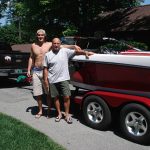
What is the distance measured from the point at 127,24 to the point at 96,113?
2086 cm

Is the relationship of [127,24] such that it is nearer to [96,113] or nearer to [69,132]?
[96,113]

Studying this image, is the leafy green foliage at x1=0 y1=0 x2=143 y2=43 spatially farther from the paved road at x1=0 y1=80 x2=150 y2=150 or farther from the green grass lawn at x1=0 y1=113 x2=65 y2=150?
the green grass lawn at x1=0 y1=113 x2=65 y2=150

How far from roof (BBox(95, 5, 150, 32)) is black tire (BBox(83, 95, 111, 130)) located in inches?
722

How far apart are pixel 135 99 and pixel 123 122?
0.47 metres

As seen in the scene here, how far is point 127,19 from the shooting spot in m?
28.3

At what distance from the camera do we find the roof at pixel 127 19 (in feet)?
84.5

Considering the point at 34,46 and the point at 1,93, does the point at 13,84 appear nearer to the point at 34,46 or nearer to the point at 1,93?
the point at 1,93

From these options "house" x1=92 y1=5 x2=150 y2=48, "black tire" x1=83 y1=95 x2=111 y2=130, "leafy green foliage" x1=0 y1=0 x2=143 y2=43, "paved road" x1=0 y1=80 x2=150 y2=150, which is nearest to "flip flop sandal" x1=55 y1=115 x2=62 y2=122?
"paved road" x1=0 y1=80 x2=150 y2=150

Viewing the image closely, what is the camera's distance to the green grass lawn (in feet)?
18.9

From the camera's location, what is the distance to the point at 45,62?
24.5 ft

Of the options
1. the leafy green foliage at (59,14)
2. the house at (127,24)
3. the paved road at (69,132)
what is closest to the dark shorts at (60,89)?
the paved road at (69,132)

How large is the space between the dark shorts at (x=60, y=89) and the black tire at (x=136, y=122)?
1.40 m

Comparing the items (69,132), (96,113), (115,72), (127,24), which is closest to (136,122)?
(96,113)

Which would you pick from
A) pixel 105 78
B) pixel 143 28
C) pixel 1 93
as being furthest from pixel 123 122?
pixel 143 28
